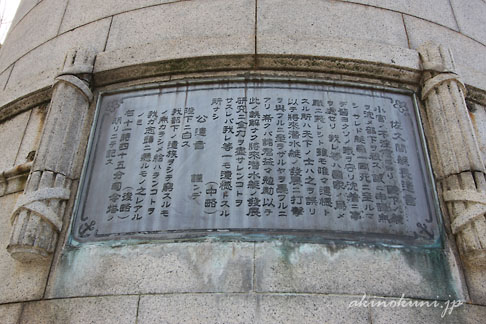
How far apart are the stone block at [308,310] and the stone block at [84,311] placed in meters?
1.03

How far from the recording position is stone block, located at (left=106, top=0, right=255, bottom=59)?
4469 mm

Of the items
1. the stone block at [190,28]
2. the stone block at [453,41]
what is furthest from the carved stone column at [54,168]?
the stone block at [453,41]

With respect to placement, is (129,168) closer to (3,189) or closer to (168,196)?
(168,196)

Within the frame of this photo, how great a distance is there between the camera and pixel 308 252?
343 centimetres

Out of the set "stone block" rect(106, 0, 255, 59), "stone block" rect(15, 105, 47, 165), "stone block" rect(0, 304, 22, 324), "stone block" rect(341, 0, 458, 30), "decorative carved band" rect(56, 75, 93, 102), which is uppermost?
"stone block" rect(341, 0, 458, 30)

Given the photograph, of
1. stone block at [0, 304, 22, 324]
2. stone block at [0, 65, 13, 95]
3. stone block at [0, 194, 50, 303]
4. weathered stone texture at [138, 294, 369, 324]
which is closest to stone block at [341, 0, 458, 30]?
weathered stone texture at [138, 294, 369, 324]

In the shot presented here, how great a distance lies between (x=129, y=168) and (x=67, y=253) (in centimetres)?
92

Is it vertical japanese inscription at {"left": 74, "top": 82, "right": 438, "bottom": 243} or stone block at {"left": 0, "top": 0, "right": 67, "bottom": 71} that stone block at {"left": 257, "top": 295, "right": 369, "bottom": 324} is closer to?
vertical japanese inscription at {"left": 74, "top": 82, "right": 438, "bottom": 243}

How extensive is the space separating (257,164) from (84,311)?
6.13ft

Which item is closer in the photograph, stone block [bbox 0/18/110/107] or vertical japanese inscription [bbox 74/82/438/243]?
vertical japanese inscription [bbox 74/82/438/243]

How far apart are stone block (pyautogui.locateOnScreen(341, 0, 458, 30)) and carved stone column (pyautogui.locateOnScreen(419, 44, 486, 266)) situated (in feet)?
2.79

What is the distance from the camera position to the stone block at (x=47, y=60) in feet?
16.3

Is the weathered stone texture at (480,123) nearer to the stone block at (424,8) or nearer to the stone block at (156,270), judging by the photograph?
the stone block at (424,8)

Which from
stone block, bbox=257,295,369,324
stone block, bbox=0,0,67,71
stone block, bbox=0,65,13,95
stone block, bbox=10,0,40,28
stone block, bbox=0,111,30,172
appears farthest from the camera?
stone block, bbox=10,0,40,28
